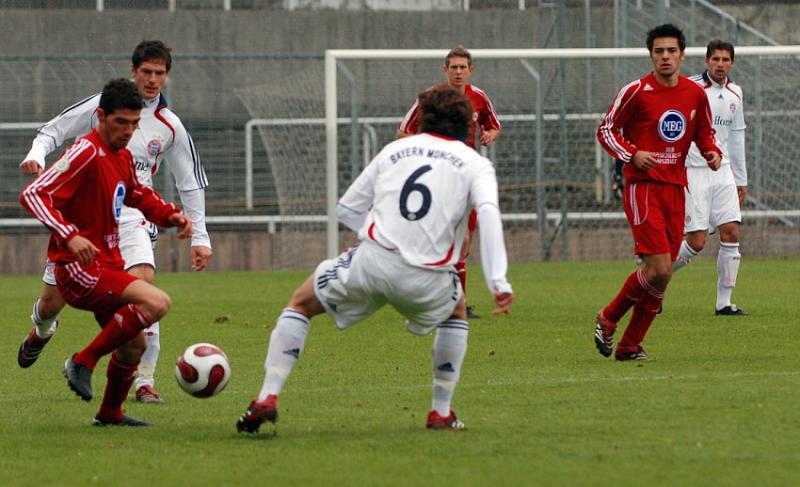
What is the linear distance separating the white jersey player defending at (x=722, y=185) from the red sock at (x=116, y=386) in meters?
6.79

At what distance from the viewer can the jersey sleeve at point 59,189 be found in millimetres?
7051

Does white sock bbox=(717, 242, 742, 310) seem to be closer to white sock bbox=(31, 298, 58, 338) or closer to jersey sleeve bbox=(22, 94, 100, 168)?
jersey sleeve bbox=(22, 94, 100, 168)

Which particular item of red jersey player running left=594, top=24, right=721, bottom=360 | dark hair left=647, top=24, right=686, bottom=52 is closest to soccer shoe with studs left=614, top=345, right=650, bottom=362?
red jersey player running left=594, top=24, right=721, bottom=360

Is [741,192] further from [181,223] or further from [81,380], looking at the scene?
[81,380]

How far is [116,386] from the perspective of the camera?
752 centimetres

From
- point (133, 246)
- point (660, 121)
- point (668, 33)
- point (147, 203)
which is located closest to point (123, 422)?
point (147, 203)

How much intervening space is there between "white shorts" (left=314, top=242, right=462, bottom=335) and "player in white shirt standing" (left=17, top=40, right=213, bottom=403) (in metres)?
1.92

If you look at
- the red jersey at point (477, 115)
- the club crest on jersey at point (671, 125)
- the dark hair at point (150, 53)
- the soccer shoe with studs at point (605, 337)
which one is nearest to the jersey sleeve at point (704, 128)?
the club crest on jersey at point (671, 125)

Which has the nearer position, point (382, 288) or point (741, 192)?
point (382, 288)

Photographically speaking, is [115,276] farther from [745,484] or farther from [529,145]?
[529,145]

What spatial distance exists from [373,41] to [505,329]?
12.4 meters

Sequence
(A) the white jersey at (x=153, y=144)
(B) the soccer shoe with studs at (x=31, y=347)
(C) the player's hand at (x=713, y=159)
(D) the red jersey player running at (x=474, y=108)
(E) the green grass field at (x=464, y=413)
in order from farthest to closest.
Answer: (D) the red jersey player running at (x=474, y=108) < (C) the player's hand at (x=713, y=159) < (B) the soccer shoe with studs at (x=31, y=347) < (A) the white jersey at (x=153, y=144) < (E) the green grass field at (x=464, y=413)

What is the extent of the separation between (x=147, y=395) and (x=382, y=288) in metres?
2.45

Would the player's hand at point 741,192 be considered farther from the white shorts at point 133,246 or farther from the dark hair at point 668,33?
the white shorts at point 133,246
